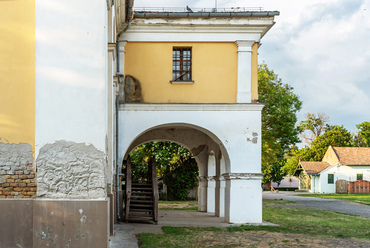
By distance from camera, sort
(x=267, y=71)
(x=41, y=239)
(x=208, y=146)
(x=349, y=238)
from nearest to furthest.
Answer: (x=41, y=239), (x=349, y=238), (x=208, y=146), (x=267, y=71)

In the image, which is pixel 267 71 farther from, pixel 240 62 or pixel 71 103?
pixel 71 103

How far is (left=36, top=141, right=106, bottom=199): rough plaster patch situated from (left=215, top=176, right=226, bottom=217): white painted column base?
11.2 metres

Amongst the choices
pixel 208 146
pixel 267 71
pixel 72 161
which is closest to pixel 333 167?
pixel 267 71

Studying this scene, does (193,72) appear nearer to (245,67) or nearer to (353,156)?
(245,67)

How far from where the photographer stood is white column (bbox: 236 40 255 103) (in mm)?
15836

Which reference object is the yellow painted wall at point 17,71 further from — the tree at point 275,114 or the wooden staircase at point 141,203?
the tree at point 275,114

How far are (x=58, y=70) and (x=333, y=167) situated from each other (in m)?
55.3

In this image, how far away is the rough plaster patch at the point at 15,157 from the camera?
307 inches

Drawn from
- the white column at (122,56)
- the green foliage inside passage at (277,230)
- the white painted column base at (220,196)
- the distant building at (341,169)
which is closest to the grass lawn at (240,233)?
the green foliage inside passage at (277,230)

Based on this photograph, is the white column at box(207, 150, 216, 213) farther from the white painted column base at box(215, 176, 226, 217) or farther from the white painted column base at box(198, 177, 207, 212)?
the white painted column base at box(215, 176, 226, 217)

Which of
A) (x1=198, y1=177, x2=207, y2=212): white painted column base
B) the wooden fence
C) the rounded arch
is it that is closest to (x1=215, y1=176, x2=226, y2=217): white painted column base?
the rounded arch

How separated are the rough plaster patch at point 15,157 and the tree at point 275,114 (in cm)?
2047

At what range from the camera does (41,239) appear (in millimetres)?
7496

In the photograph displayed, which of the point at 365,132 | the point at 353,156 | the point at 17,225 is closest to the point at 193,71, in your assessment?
the point at 17,225
